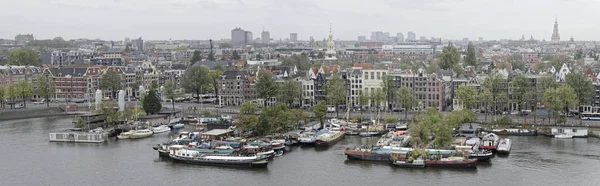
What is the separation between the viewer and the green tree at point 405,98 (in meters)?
48.2

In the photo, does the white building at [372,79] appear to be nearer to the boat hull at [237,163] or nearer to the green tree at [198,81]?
the green tree at [198,81]

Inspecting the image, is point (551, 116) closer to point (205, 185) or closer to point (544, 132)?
point (544, 132)

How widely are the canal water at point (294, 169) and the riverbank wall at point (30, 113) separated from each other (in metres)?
13.9

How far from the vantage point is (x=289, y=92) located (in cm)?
5316

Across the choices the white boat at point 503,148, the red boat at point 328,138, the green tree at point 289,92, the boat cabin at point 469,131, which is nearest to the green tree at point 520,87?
the boat cabin at point 469,131

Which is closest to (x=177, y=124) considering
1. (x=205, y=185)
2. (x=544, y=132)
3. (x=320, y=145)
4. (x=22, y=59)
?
(x=320, y=145)

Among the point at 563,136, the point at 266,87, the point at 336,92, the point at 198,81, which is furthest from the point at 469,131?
the point at 198,81

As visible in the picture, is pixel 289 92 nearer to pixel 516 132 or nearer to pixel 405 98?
pixel 405 98

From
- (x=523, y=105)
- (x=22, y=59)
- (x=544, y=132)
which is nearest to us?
(x=544, y=132)

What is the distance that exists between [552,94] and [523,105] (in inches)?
228

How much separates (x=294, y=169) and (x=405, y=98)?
17740 mm

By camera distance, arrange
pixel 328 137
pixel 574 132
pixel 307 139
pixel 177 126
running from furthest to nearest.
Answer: pixel 177 126 → pixel 574 132 → pixel 328 137 → pixel 307 139

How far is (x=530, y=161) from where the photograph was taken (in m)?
33.4

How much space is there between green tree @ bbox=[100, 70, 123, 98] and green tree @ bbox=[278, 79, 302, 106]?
18.4 m
